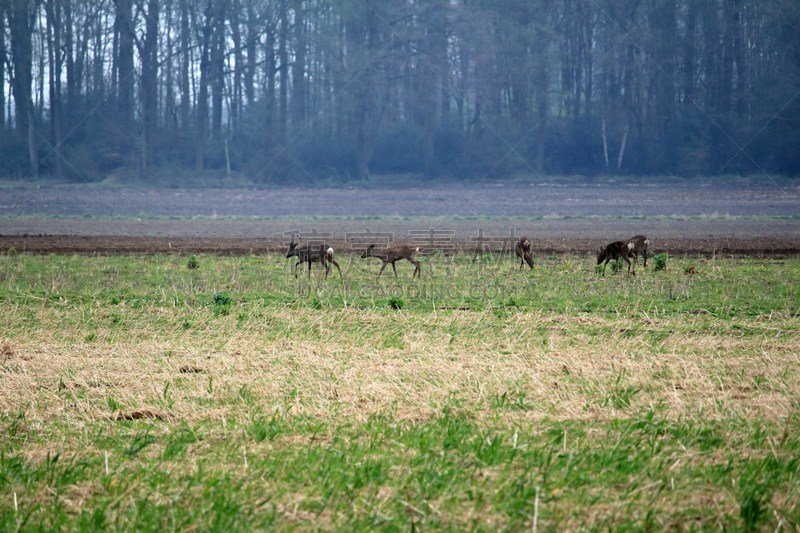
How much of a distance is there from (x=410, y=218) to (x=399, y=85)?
2951cm

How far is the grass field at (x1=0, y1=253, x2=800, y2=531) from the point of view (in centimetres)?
610

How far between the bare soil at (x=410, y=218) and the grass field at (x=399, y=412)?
11777mm

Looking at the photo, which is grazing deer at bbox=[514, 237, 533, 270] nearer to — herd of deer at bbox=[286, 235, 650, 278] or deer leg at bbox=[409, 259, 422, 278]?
herd of deer at bbox=[286, 235, 650, 278]

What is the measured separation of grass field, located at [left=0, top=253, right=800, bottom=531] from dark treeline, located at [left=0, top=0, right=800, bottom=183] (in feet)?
163

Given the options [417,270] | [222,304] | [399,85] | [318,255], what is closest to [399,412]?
[222,304]

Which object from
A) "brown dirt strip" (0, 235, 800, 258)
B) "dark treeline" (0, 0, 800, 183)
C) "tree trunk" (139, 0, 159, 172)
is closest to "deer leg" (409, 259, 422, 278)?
"brown dirt strip" (0, 235, 800, 258)

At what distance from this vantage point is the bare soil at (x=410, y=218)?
1100 inches

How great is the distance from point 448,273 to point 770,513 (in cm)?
1414

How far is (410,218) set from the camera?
41312mm

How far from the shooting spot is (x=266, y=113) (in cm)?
6812

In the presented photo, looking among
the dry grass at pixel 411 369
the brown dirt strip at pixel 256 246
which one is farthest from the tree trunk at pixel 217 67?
the dry grass at pixel 411 369

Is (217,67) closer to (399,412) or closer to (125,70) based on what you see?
(125,70)

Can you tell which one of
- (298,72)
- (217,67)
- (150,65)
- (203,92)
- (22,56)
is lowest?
(203,92)

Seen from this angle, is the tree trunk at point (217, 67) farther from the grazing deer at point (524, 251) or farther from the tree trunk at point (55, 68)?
the grazing deer at point (524, 251)
